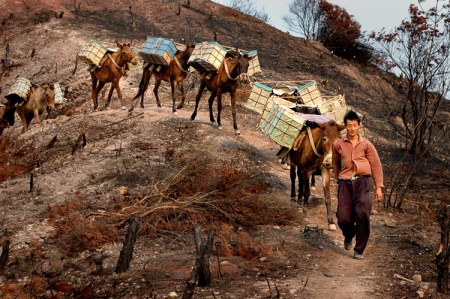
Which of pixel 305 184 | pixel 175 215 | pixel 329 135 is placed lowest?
pixel 175 215

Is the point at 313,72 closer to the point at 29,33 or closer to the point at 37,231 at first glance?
the point at 29,33

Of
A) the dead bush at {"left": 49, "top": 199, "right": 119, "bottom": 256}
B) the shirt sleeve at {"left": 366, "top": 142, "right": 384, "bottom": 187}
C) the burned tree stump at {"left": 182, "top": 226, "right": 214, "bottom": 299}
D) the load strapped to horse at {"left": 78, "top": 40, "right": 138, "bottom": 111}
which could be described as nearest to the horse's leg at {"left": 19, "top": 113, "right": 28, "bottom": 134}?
the load strapped to horse at {"left": 78, "top": 40, "right": 138, "bottom": 111}

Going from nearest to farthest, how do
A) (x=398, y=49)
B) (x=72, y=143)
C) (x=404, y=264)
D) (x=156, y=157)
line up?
(x=404, y=264)
(x=156, y=157)
(x=72, y=143)
(x=398, y=49)

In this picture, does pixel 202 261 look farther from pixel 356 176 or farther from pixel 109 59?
pixel 109 59

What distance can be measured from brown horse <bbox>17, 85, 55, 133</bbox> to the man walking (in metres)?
13.5

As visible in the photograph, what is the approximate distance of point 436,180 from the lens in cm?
1612

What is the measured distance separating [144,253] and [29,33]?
26713mm

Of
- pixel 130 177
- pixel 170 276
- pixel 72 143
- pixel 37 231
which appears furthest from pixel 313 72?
pixel 170 276

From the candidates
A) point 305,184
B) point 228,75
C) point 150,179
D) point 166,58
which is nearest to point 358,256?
point 305,184

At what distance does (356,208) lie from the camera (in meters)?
7.71

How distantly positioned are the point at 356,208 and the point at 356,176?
16.2 inches

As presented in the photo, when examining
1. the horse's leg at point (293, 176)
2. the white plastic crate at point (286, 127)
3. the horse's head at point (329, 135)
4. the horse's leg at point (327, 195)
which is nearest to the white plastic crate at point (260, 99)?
the horse's leg at point (293, 176)

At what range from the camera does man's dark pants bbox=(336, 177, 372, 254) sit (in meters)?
7.67

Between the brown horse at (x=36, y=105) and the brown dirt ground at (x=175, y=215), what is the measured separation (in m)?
0.56
